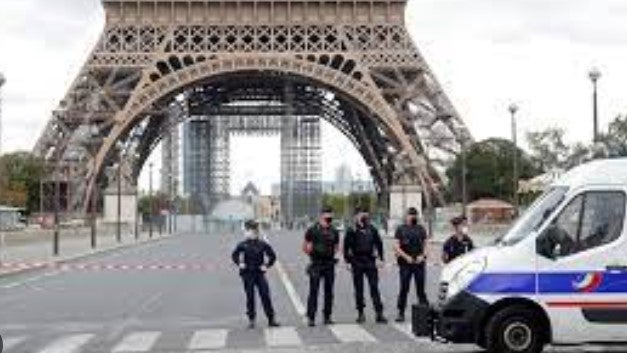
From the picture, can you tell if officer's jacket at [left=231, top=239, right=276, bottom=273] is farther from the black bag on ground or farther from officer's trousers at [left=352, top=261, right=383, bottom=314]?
the black bag on ground

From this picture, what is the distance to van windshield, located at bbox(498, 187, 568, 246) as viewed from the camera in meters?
15.2

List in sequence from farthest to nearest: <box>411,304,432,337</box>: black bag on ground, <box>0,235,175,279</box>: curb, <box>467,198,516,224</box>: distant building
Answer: <box>467,198,516,224</box>: distant building, <box>0,235,175,279</box>: curb, <box>411,304,432,337</box>: black bag on ground

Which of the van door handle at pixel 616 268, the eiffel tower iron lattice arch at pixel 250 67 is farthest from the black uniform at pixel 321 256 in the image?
the eiffel tower iron lattice arch at pixel 250 67

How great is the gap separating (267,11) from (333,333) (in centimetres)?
6907

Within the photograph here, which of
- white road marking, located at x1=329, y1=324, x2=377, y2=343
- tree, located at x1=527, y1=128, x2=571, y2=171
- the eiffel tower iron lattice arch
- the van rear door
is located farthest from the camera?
tree, located at x1=527, y1=128, x2=571, y2=171

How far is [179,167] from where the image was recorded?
13162cm

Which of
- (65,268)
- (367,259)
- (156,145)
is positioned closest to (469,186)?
(156,145)

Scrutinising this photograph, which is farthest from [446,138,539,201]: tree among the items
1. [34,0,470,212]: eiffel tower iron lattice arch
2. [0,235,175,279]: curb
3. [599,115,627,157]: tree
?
[0,235,175,279]: curb

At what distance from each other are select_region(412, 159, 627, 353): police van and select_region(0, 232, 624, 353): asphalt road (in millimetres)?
1724

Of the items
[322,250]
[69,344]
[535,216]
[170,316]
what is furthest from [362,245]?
[535,216]

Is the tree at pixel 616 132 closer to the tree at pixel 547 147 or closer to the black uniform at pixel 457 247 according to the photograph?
the tree at pixel 547 147

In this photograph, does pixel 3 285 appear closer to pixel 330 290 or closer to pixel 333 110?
pixel 330 290

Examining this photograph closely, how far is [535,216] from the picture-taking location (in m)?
15.3

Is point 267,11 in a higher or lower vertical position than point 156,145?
higher
